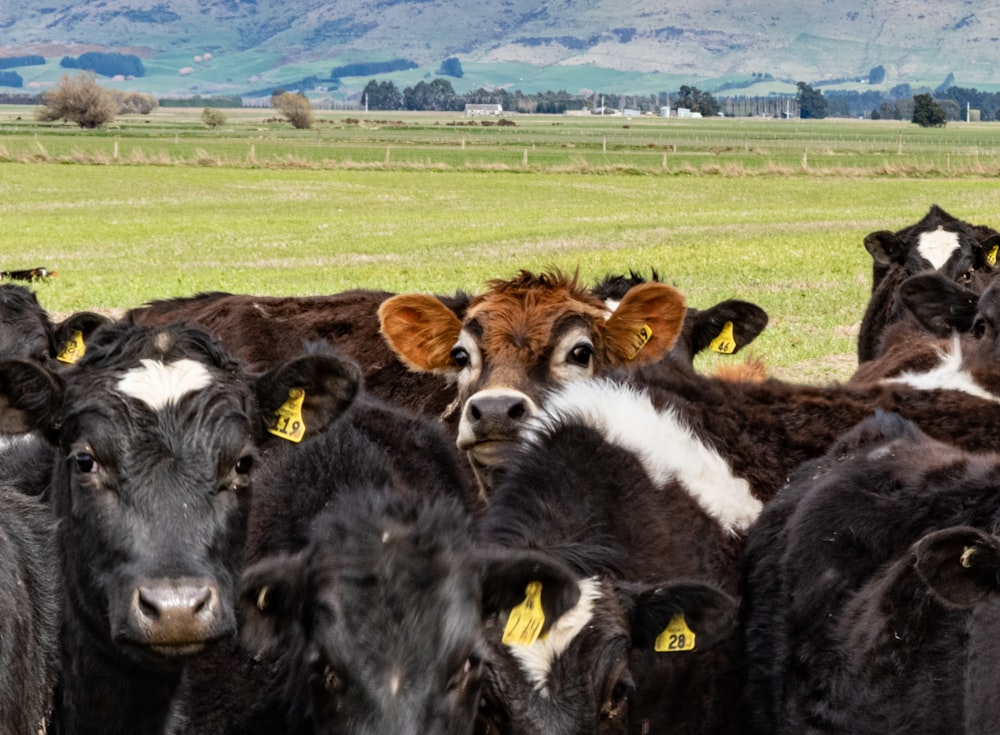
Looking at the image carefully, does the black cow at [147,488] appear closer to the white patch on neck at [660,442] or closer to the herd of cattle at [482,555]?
the herd of cattle at [482,555]

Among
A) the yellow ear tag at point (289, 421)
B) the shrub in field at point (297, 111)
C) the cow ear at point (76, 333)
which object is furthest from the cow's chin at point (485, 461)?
the shrub in field at point (297, 111)

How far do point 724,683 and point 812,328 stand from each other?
1159 cm

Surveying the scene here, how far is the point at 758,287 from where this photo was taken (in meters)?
20.4

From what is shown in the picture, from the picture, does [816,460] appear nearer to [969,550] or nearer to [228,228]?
[969,550]

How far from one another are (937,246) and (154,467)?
10.3m

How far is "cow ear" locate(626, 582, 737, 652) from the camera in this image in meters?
Answer: 4.61

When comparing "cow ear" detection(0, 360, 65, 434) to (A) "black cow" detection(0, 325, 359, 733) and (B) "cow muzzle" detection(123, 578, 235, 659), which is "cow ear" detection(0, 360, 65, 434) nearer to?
(A) "black cow" detection(0, 325, 359, 733)

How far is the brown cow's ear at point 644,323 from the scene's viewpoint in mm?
7566

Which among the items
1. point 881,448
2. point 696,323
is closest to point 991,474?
point 881,448

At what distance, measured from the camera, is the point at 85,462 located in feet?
14.7

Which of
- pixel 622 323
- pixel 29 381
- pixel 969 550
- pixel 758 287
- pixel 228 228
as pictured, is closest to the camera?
pixel 969 550

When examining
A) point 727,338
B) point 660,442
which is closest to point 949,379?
point 727,338

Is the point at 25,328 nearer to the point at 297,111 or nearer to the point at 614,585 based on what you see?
the point at 614,585

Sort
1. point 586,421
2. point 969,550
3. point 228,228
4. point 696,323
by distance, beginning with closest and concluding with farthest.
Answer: point 969,550
point 586,421
point 696,323
point 228,228
